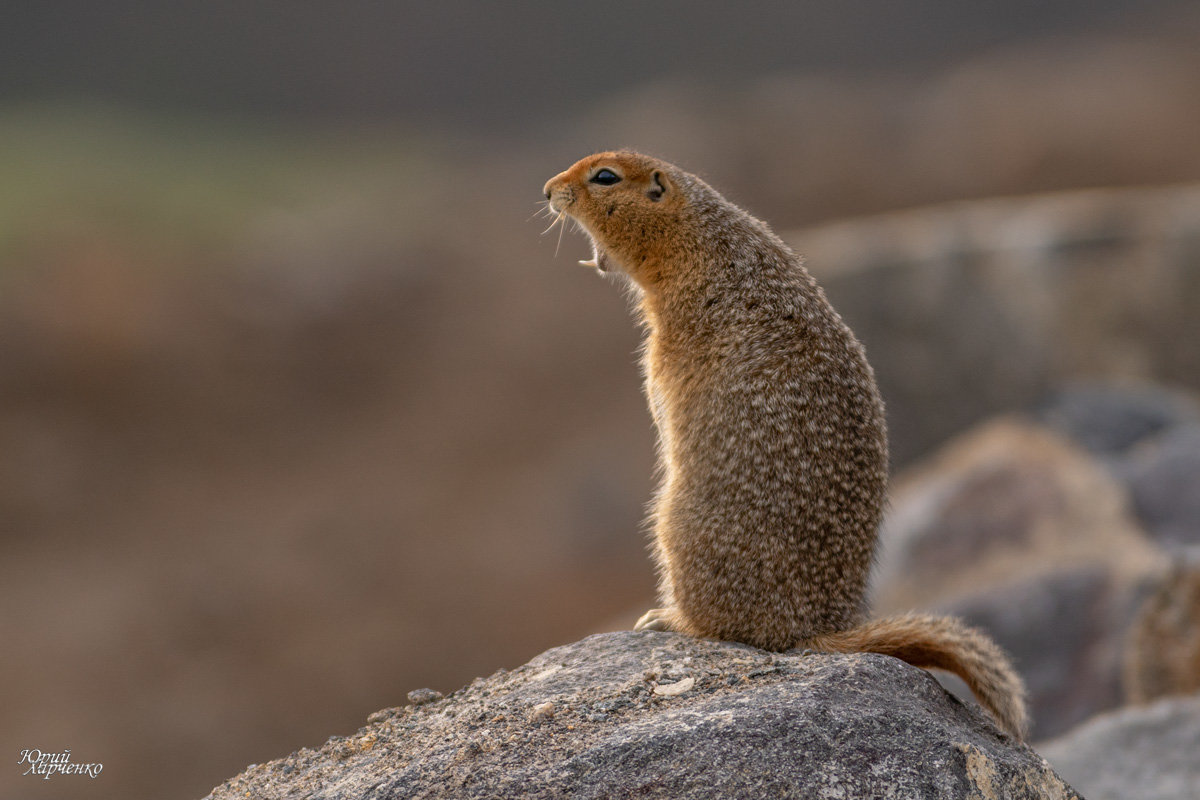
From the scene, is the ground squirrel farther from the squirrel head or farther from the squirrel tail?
the squirrel head

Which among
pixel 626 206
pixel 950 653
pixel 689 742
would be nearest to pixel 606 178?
pixel 626 206

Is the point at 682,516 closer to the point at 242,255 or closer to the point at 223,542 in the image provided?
the point at 223,542

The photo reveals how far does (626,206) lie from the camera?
6.76m

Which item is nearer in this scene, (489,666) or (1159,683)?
(1159,683)

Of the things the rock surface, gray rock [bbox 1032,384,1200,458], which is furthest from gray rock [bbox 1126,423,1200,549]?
gray rock [bbox 1032,384,1200,458]

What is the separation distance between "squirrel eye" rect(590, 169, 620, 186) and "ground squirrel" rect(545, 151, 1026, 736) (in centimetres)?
95

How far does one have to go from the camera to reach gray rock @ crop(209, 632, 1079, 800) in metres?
4.07

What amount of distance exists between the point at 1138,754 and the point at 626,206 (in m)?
4.23

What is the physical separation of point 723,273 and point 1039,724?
5.17m

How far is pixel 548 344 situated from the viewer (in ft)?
94.6

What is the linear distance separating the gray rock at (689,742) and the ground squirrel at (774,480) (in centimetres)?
42

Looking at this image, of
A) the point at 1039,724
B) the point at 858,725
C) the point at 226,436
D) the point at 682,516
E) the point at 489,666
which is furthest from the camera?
the point at 226,436

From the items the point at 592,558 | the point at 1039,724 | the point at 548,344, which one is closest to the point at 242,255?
the point at 548,344

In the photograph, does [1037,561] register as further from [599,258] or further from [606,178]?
[606,178]
